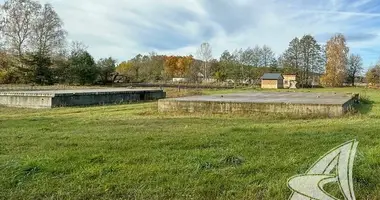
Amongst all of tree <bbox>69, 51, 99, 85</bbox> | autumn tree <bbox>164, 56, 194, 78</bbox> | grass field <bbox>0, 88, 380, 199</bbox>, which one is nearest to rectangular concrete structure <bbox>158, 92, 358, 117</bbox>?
grass field <bbox>0, 88, 380, 199</bbox>

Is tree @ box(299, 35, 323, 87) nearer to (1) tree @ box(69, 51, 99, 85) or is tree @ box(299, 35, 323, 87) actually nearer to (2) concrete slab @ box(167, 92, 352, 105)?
(1) tree @ box(69, 51, 99, 85)

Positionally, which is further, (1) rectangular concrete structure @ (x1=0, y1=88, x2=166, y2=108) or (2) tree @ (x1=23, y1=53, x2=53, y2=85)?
(2) tree @ (x1=23, y1=53, x2=53, y2=85)

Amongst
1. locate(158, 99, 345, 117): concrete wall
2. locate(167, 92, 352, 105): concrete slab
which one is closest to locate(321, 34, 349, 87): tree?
locate(167, 92, 352, 105): concrete slab

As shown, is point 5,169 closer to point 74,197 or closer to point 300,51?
point 74,197

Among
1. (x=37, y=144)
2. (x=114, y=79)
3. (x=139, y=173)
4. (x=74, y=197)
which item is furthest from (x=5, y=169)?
(x=114, y=79)

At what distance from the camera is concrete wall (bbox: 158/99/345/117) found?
12.2 meters

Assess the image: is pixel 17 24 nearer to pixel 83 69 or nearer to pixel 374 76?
pixel 83 69

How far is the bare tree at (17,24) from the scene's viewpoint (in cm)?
4047

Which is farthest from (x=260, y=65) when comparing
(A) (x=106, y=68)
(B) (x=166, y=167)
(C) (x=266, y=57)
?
(B) (x=166, y=167)

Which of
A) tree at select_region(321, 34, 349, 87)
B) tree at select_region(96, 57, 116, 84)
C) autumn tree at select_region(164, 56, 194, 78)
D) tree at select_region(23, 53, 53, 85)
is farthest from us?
autumn tree at select_region(164, 56, 194, 78)

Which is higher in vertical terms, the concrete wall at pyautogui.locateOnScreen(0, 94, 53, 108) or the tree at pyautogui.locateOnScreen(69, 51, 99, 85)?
the tree at pyautogui.locateOnScreen(69, 51, 99, 85)

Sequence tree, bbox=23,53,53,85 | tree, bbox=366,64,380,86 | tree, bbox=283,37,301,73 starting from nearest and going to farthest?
tree, bbox=23,53,53,85, tree, bbox=366,64,380,86, tree, bbox=283,37,301,73

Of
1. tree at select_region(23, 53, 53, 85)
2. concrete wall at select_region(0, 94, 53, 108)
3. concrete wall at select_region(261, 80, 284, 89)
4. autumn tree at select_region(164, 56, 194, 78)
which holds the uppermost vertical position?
autumn tree at select_region(164, 56, 194, 78)
